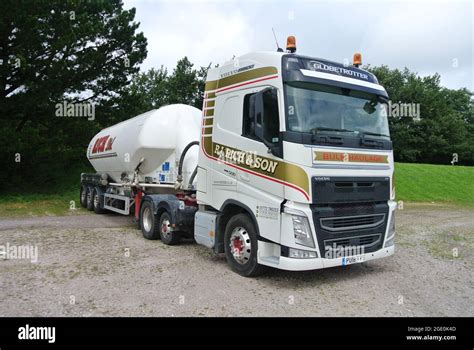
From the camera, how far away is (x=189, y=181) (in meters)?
8.78

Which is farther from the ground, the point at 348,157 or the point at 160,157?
the point at 160,157

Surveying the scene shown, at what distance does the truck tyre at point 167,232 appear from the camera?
8445 mm

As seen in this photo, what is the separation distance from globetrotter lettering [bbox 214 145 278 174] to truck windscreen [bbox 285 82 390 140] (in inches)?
24.9

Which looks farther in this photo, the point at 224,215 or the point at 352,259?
the point at 224,215

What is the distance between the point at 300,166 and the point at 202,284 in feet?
7.58

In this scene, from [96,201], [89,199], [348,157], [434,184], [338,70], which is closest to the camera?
[348,157]

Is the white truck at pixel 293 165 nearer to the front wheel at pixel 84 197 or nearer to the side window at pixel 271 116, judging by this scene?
the side window at pixel 271 116

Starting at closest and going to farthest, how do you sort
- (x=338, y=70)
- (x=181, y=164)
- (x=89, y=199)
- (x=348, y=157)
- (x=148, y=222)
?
1. (x=348, y=157)
2. (x=338, y=70)
3. (x=181, y=164)
4. (x=148, y=222)
5. (x=89, y=199)

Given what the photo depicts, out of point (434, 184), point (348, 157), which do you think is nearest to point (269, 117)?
point (348, 157)

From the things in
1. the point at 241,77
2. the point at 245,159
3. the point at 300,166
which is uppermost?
the point at 241,77

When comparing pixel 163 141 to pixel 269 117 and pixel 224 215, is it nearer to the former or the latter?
pixel 224 215

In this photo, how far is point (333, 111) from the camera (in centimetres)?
587

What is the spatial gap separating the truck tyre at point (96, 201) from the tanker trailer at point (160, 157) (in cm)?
250
